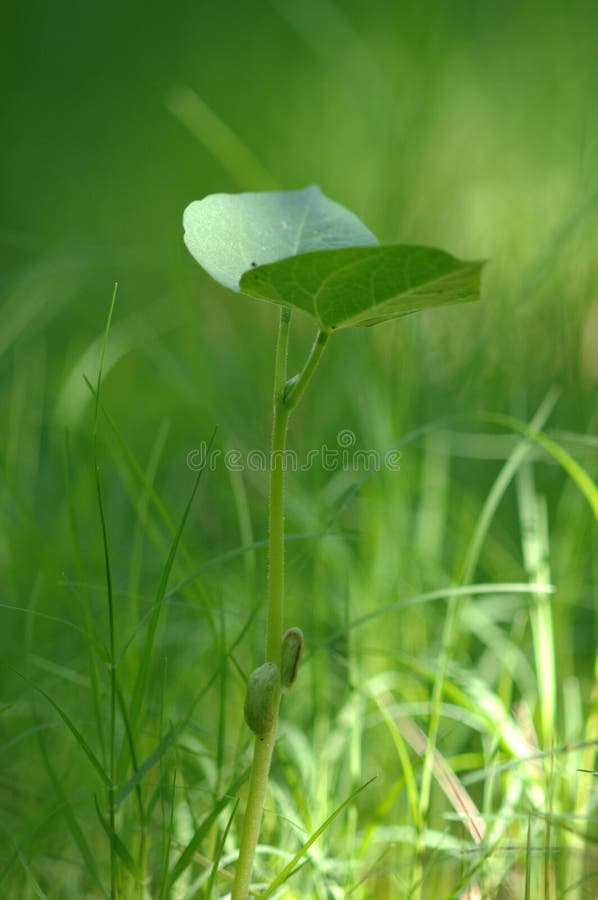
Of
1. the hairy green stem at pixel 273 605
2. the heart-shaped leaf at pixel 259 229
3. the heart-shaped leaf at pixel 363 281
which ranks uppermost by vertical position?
the heart-shaped leaf at pixel 259 229

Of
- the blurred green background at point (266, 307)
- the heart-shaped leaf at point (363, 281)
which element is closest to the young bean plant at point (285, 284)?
the heart-shaped leaf at point (363, 281)

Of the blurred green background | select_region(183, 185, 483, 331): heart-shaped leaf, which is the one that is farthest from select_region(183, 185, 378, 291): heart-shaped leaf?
the blurred green background

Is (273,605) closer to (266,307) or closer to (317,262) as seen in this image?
(317,262)

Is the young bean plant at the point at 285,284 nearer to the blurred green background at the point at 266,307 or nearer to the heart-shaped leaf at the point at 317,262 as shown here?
the heart-shaped leaf at the point at 317,262

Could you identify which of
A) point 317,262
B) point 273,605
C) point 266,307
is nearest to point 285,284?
point 317,262

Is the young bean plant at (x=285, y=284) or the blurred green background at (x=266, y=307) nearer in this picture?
the young bean plant at (x=285, y=284)
